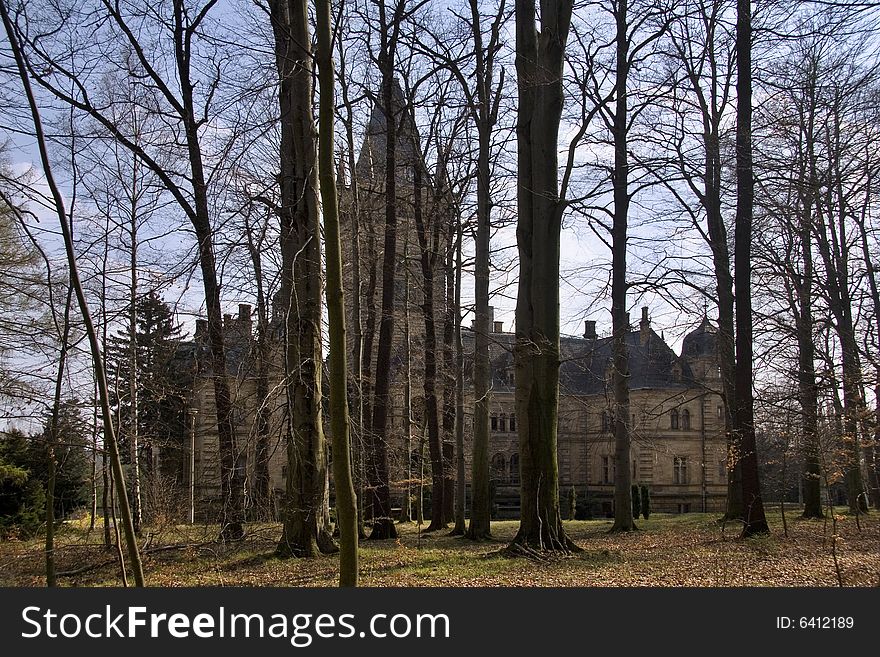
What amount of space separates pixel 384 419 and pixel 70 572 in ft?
28.8

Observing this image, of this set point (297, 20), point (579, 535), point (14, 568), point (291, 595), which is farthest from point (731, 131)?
point (14, 568)

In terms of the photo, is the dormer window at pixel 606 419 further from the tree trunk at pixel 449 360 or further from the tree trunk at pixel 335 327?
the tree trunk at pixel 335 327

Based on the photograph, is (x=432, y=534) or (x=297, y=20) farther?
(x=432, y=534)

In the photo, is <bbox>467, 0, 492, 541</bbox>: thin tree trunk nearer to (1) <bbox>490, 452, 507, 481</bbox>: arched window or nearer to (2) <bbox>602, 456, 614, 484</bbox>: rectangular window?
(1) <bbox>490, 452, 507, 481</bbox>: arched window

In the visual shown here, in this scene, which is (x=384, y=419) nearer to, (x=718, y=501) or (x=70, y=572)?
(x=70, y=572)

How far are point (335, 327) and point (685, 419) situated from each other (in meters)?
50.8

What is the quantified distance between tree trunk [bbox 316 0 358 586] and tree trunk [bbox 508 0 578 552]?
7573 mm

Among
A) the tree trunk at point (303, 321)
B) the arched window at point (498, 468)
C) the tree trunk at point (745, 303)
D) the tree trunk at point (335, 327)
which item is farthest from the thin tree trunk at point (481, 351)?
the arched window at point (498, 468)

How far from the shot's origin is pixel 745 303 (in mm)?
16250

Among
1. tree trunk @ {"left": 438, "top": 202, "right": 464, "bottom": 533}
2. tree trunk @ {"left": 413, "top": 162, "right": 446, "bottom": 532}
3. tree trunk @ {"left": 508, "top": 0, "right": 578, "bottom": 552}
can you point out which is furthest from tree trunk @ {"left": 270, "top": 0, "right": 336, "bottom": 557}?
tree trunk @ {"left": 413, "top": 162, "right": 446, "bottom": 532}

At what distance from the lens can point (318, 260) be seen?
10398mm

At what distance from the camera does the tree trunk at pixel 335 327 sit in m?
5.01

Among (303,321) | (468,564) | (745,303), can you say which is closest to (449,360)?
(745,303)

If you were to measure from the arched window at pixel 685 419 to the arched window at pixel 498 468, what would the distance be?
41.1ft
